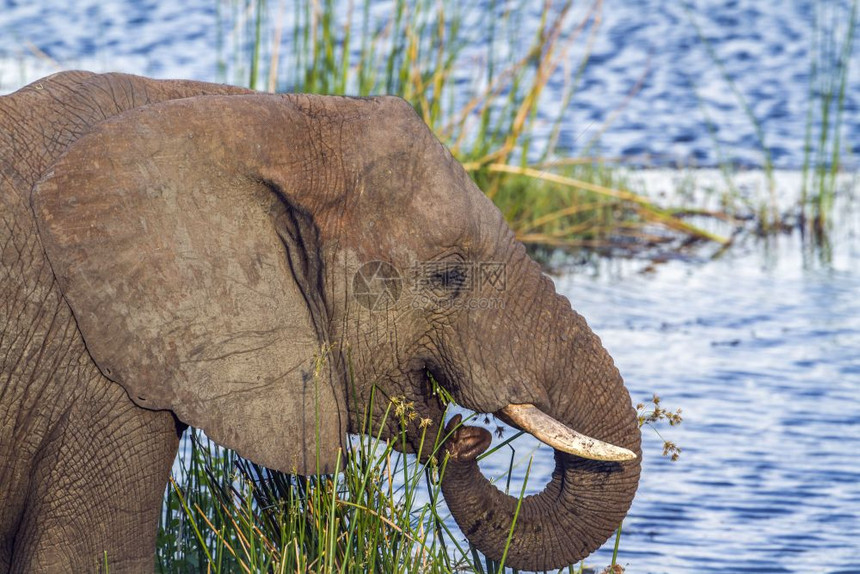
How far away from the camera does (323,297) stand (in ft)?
14.3

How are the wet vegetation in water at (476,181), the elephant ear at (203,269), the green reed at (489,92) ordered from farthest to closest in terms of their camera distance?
1. the green reed at (489,92)
2. the wet vegetation in water at (476,181)
3. the elephant ear at (203,269)

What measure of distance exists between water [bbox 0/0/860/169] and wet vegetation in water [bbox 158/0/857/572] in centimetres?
62

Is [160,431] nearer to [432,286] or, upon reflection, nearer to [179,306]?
[179,306]

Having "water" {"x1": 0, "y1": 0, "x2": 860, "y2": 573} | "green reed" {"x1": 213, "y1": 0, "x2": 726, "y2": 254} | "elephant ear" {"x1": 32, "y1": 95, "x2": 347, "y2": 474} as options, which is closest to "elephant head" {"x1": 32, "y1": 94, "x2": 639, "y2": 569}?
"elephant ear" {"x1": 32, "y1": 95, "x2": 347, "y2": 474}

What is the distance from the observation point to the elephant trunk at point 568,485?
4492 millimetres

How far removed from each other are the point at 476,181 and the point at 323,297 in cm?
622

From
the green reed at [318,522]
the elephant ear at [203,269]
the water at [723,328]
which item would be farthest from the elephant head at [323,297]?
the water at [723,328]

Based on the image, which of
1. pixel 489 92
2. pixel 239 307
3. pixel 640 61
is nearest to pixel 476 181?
pixel 489 92

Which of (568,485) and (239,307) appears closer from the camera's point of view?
(239,307)

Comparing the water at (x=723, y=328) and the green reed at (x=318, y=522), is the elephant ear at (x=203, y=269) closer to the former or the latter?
the green reed at (x=318, y=522)

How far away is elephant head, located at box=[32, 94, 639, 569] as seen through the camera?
396 centimetres

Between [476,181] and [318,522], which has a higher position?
[318,522]

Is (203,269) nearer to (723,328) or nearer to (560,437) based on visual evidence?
(560,437)

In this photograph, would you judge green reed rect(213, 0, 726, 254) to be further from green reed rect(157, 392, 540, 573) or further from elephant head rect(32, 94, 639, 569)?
elephant head rect(32, 94, 639, 569)
